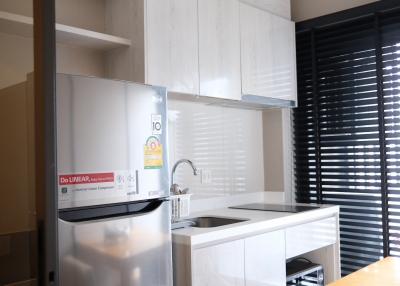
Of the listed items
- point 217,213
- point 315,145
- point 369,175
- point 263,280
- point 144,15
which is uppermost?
point 144,15

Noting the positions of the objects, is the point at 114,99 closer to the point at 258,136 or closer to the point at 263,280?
the point at 263,280

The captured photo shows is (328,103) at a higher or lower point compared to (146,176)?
higher

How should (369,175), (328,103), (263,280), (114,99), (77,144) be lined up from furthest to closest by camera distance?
(328,103) < (369,175) < (263,280) < (114,99) < (77,144)

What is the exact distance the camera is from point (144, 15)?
2.30 meters

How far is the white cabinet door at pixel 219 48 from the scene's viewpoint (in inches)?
105

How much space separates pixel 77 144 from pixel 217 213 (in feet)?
5.10

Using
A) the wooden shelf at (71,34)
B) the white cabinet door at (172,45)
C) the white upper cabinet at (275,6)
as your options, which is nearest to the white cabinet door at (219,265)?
the white cabinet door at (172,45)

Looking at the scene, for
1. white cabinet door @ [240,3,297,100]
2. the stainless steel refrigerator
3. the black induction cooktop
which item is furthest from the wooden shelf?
the black induction cooktop

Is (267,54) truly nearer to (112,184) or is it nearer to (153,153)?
(153,153)

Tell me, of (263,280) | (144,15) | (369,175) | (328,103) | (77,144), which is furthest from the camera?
(328,103)

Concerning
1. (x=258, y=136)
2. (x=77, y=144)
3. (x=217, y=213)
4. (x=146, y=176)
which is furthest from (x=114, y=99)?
(x=258, y=136)

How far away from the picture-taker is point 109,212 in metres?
1.77

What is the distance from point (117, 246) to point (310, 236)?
172cm

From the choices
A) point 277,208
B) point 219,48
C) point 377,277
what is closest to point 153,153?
point 377,277
